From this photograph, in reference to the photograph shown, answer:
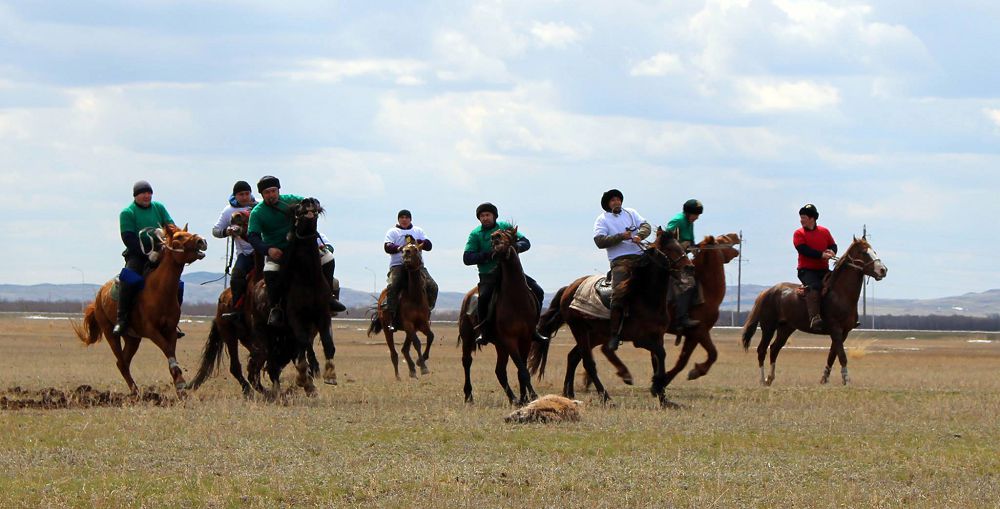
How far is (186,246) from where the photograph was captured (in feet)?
60.0

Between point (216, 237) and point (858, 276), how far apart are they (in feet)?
34.7

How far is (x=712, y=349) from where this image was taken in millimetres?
20078

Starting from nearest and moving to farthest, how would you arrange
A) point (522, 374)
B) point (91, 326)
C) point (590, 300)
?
point (522, 374) → point (590, 300) → point (91, 326)

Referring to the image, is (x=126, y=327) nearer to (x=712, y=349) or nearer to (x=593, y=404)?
(x=593, y=404)

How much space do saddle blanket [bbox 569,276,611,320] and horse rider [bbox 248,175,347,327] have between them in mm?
3297

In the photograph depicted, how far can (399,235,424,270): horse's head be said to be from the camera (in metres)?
23.7

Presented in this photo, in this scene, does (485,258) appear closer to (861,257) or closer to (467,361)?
(467,361)

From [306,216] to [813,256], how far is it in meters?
9.94

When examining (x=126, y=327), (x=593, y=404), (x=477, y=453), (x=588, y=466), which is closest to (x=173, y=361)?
(x=126, y=327)

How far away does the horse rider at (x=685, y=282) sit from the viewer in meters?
19.5

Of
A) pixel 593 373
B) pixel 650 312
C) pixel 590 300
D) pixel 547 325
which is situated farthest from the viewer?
pixel 547 325

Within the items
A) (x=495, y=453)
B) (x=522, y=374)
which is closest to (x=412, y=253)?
(x=522, y=374)

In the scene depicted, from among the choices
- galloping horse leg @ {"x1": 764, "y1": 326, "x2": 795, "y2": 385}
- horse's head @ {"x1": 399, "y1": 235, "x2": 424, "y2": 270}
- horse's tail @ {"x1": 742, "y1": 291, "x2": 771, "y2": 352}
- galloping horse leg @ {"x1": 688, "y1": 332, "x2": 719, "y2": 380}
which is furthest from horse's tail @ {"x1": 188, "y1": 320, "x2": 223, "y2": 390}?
horse's tail @ {"x1": 742, "y1": 291, "x2": 771, "y2": 352}

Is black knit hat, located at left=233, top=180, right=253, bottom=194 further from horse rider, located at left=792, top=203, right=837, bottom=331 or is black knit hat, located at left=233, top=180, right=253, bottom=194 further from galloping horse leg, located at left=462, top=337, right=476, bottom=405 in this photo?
horse rider, located at left=792, top=203, right=837, bottom=331
